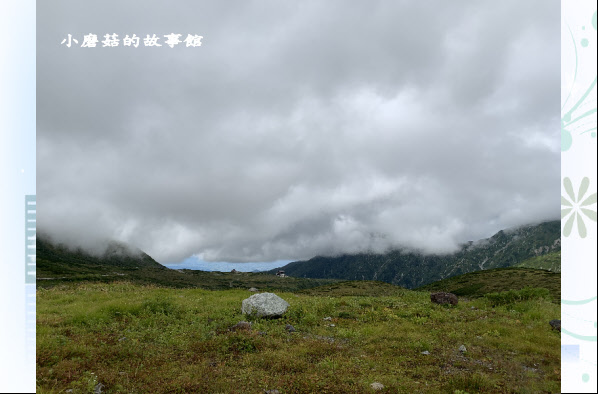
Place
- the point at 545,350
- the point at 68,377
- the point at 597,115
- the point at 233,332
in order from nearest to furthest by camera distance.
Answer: the point at 597,115, the point at 68,377, the point at 545,350, the point at 233,332

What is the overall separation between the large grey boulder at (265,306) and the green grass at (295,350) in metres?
0.84

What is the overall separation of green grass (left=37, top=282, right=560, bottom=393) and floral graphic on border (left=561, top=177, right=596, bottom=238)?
7.00m

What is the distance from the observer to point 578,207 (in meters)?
4.60

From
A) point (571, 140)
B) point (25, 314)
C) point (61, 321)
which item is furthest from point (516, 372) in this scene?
point (61, 321)

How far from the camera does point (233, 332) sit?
1555cm

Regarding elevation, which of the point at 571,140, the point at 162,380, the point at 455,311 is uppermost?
the point at 571,140

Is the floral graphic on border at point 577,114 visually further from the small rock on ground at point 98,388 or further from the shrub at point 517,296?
the shrub at point 517,296

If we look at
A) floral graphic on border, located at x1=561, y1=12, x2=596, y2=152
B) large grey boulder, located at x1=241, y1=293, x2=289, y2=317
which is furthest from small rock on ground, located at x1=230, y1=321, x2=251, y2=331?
floral graphic on border, located at x1=561, y1=12, x2=596, y2=152

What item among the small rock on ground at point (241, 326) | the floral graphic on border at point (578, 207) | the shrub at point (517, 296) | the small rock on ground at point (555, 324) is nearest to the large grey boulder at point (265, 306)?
the small rock on ground at point (241, 326)

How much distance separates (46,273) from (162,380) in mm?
224033

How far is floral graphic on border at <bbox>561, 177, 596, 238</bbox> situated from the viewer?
4.48 metres

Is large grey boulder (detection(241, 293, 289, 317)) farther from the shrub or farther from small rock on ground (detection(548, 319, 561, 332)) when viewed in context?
the shrub

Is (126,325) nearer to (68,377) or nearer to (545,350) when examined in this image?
(68,377)

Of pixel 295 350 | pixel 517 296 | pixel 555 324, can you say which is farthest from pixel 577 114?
pixel 517 296
